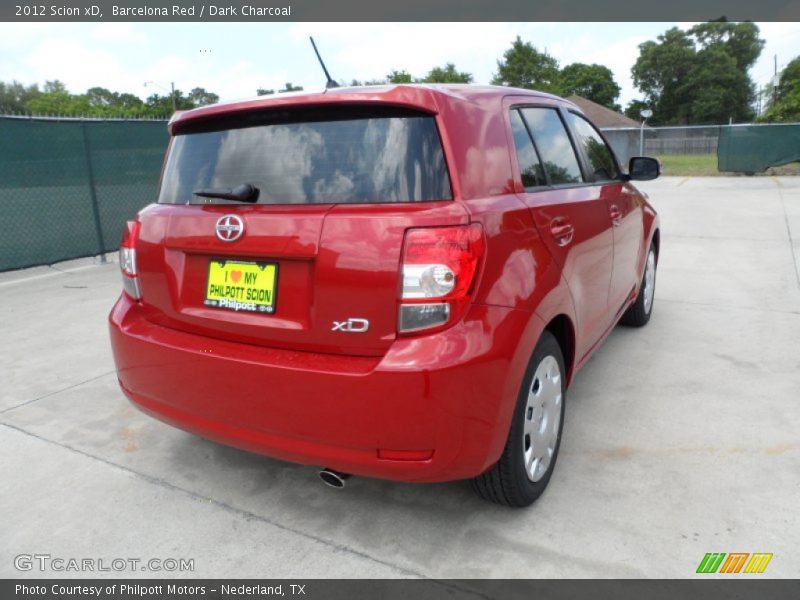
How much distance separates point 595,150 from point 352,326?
241 centimetres

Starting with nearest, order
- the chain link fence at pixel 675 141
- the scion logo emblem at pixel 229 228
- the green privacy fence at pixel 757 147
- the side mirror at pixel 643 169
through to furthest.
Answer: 1. the scion logo emblem at pixel 229 228
2. the side mirror at pixel 643 169
3. the green privacy fence at pixel 757 147
4. the chain link fence at pixel 675 141

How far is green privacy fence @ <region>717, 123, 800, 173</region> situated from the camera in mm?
22031

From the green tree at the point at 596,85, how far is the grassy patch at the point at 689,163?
46.5 metres

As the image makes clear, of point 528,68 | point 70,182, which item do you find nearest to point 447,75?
point 528,68

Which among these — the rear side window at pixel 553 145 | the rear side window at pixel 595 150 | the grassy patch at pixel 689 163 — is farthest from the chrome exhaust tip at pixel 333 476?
the grassy patch at pixel 689 163

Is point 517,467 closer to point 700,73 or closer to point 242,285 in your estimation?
point 242,285

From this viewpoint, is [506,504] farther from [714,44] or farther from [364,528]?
[714,44]

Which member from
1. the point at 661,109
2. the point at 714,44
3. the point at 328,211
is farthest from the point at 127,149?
the point at 714,44

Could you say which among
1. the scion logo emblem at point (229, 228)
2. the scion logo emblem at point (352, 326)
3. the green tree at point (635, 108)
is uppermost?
the green tree at point (635, 108)

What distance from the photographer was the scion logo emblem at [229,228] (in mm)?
2271

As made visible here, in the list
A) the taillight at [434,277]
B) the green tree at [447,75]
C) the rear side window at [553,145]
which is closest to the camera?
the taillight at [434,277]

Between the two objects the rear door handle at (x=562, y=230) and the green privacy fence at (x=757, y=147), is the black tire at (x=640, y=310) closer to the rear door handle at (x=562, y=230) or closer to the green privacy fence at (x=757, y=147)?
the rear door handle at (x=562, y=230)

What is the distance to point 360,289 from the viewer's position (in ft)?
6.75

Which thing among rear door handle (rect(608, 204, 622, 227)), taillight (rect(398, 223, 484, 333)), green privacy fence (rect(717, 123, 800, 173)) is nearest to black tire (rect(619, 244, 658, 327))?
rear door handle (rect(608, 204, 622, 227))
